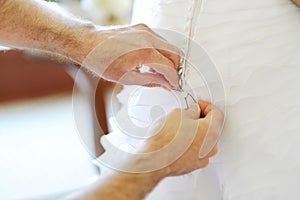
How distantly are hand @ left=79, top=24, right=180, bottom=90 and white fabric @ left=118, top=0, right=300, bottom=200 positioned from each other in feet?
0.14

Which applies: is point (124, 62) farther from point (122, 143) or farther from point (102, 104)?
point (102, 104)

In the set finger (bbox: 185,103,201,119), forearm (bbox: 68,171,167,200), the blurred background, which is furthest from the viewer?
the blurred background

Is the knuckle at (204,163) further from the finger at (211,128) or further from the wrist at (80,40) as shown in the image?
the wrist at (80,40)

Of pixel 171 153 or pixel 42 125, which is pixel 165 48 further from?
pixel 42 125

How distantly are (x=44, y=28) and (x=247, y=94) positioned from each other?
39 cm

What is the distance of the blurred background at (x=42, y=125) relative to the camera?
1.41 meters

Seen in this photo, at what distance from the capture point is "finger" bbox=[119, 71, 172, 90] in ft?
2.47

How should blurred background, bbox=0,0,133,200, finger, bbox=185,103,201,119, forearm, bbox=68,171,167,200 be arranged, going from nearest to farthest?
forearm, bbox=68,171,167,200
finger, bbox=185,103,201,119
blurred background, bbox=0,0,133,200

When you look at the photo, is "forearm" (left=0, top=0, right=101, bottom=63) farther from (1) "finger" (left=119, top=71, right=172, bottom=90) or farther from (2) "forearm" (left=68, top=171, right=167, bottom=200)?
(2) "forearm" (left=68, top=171, right=167, bottom=200)

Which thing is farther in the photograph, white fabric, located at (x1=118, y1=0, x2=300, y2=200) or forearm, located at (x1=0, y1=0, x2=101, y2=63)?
forearm, located at (x1=0, y1=0, x2=101, y2=63)

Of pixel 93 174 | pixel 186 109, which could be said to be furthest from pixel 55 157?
pixel 186 109

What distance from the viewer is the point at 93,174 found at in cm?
150

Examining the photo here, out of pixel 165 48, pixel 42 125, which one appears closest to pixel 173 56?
pixel 165 48

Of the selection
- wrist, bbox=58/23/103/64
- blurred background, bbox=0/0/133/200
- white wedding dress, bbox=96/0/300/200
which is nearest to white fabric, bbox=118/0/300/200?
white wedding dress, bbox=96/0/300/200
